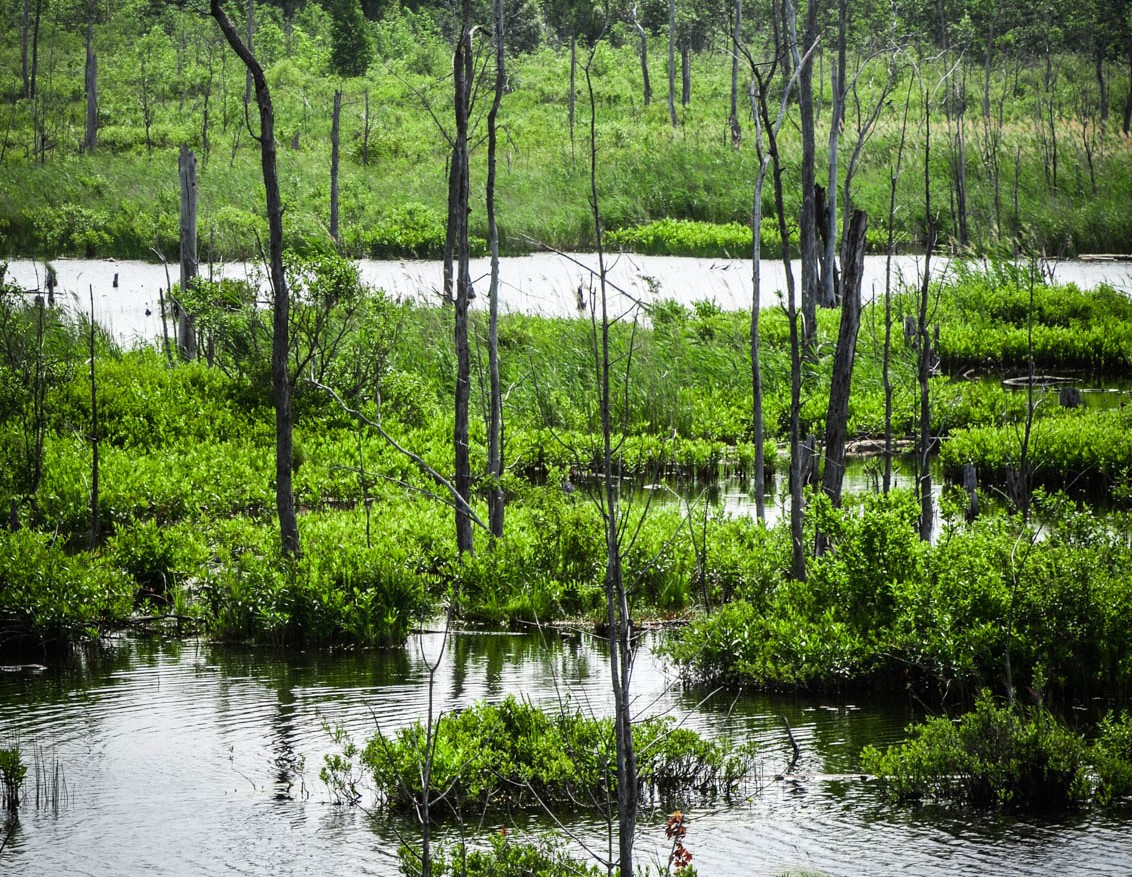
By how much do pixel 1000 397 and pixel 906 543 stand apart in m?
7.57

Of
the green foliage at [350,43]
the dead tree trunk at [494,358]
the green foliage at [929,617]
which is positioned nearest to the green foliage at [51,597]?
the dead tree trunk at [494,358]

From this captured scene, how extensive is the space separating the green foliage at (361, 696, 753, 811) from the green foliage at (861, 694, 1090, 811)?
2.51ft

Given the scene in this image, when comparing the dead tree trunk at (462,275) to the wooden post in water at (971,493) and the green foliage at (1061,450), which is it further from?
the green foliage at (1061,450)

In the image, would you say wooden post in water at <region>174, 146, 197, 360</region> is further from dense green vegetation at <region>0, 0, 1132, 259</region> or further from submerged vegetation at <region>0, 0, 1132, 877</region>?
dense green vegetation at <region>0, 0, 1132, 259</region>

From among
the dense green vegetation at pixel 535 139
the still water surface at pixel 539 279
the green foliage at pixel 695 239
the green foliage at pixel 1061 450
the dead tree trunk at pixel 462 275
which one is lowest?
the green foliage at pixel 1061 450

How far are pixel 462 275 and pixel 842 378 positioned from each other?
2612 millimetres

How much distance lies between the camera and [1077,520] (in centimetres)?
782

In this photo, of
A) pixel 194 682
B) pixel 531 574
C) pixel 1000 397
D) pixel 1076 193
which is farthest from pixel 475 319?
pixel 1076 193

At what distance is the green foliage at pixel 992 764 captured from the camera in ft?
19.0

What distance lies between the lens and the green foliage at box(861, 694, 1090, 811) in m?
5.79

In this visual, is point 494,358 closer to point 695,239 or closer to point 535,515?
point 535,515

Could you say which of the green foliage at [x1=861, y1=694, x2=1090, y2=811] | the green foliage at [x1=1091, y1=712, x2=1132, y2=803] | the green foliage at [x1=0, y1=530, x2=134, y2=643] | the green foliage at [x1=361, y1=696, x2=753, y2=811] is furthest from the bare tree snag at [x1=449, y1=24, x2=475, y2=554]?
the green foliage at [x1=1091, y1=712, x2=1132, y2=803]

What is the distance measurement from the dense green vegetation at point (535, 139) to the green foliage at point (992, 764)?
42.3ft

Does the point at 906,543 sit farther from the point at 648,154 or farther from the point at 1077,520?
the point at 648,154
